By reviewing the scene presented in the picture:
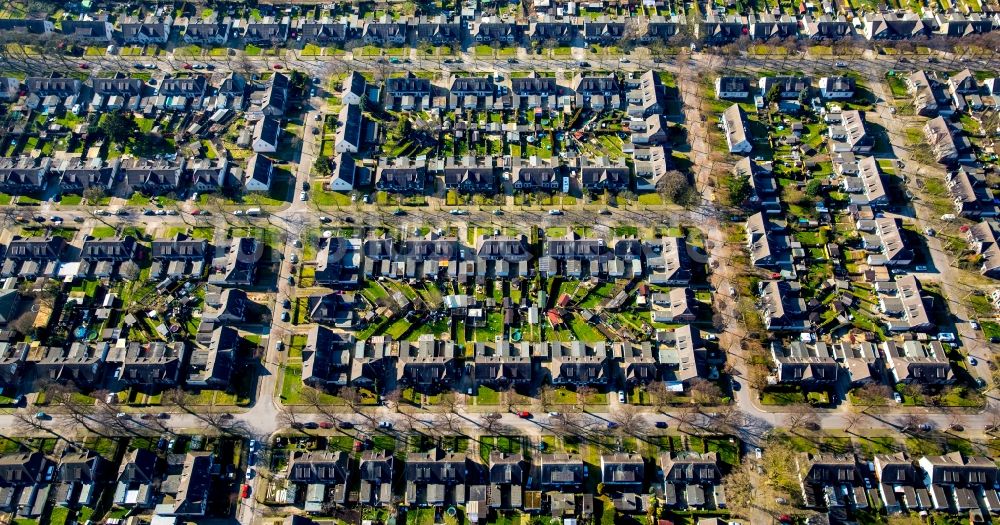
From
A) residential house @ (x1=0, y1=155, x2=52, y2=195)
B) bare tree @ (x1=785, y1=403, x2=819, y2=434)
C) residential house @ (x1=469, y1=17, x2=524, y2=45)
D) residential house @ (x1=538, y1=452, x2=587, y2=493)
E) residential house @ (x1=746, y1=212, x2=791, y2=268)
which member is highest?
residential house @ (x1=469, y1=17, x2=524, y2=45)

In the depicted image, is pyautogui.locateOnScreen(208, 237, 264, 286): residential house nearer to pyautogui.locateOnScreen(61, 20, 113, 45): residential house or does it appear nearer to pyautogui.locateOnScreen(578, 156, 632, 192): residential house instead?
pyautogui.locateOnScreen(578, 156, 632, 192): residential house

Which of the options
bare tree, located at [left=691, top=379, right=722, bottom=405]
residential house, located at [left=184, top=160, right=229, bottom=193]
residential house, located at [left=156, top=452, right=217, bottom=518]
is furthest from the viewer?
residential house, located at [left=184, top=160, right=229, bottom=193]

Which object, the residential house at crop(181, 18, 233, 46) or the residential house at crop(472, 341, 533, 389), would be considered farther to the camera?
the residential house at crop(181, 18, 233, 46)

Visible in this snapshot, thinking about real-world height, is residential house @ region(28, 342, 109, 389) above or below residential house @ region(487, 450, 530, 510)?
above

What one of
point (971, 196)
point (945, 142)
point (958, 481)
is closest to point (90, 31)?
point (945, 142)

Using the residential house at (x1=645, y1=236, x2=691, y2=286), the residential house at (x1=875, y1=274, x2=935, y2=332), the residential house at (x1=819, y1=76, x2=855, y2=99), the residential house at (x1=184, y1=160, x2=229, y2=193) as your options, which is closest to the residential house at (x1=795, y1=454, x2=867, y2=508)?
the residential house at (x1=875, y1=274, x2=935, y2=332)

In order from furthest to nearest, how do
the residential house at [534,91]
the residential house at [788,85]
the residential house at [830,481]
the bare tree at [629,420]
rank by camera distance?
the residential house at [788,85] → the residential house at [534,91] → the bare tree at [629,420] → the residential house at [830,481]

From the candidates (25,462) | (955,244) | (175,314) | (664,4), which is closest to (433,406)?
(175,314)

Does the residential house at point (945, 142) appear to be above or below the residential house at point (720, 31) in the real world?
below

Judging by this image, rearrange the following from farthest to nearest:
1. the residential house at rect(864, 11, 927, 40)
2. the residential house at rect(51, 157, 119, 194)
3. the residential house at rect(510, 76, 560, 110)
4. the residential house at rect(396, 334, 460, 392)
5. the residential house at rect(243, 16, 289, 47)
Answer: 1. the residential house at rect(243, 16, 289, 47)
2. the residential house at rect(864, 11, 927, 40)
3. the residential house at rect(510, 76, 560, 110)
4. the residential house at rect(51, 157, 119, 194)
5. the residential house at rect(396, 334, 460, 392)

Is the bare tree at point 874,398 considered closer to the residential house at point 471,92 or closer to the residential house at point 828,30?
the residential house at point 828,30

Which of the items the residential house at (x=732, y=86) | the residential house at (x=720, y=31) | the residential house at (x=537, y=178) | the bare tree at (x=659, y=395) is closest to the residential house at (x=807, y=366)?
the bare tree at (x=659, y=395)

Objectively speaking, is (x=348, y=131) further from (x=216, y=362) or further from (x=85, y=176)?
(x=216, y=362)

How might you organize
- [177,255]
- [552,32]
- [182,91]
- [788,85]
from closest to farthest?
[177,255] → [788,85] → [182,91] → [552,32]
